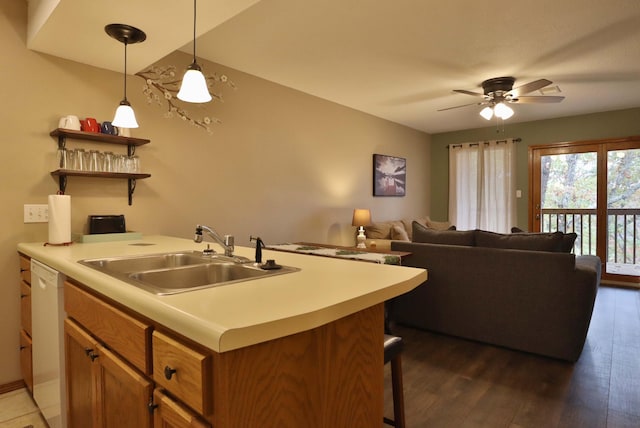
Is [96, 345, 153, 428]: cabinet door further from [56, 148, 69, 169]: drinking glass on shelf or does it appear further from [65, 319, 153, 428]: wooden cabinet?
[56, 148, 69, 169]: drinking glass on shelf

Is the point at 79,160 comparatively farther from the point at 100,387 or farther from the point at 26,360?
the point at 100,387

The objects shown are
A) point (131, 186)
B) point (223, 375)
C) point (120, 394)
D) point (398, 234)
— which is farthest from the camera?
point (398, 234)

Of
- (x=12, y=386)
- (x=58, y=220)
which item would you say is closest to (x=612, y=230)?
(x=58, y=220)

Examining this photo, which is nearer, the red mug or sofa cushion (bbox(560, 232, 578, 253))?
the red mug

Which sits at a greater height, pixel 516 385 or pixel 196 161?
pixel 196 161

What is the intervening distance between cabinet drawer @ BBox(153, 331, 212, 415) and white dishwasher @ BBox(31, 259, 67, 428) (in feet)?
3.02

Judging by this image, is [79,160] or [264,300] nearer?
[264,300]

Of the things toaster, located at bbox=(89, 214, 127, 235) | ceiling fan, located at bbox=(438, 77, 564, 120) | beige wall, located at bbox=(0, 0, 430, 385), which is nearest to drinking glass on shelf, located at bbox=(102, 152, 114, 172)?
beige wall, located at bbox=(0, 0, 430, 385)

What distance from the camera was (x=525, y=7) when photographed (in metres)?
2.50

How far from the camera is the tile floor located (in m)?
1.93

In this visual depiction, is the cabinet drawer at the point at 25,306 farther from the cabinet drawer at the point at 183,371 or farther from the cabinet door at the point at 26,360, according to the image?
the cabinet drawer at the point at 183,371

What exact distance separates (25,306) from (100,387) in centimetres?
137

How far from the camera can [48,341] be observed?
5.59 feet

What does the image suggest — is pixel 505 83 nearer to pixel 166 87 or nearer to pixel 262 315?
pixel 166 87
